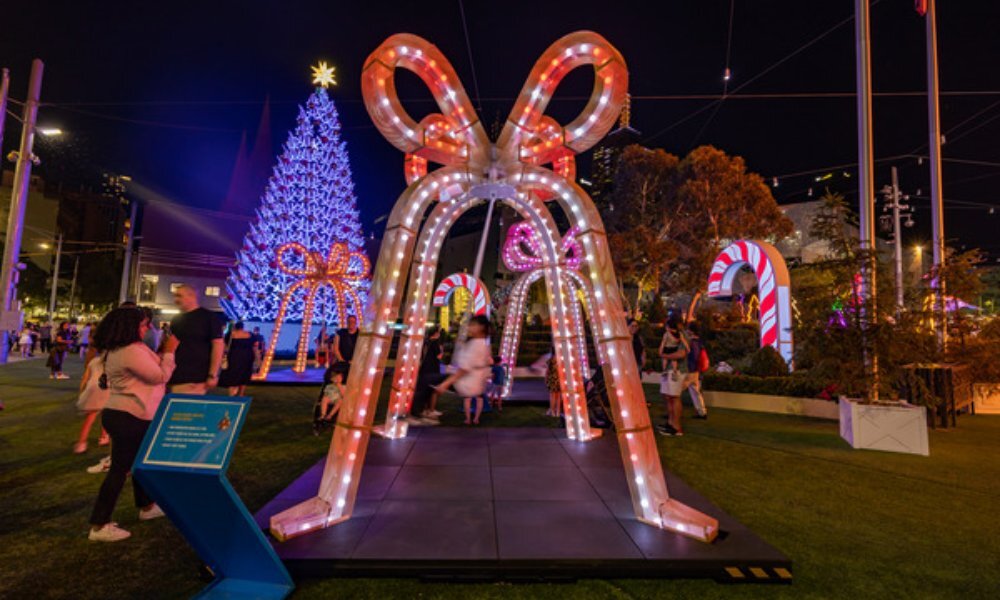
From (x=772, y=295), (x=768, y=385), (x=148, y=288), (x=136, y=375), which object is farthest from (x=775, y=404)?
(x=148, y=288)

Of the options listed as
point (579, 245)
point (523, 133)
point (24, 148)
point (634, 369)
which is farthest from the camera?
point (24, 148)

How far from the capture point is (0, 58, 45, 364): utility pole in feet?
39.4

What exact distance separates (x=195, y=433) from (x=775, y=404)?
1055 centimetres

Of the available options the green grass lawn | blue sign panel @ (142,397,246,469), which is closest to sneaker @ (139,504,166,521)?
the green grass lawn

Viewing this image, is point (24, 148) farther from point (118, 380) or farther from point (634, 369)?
point (634, 369)

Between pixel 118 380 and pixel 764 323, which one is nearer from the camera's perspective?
pixel 118 380

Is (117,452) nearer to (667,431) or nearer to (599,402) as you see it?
(599,402)

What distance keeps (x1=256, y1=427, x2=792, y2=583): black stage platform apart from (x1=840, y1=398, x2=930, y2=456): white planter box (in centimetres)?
383

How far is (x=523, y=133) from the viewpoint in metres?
4.72

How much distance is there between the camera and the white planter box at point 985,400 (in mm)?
10477

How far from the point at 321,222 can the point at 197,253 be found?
16.4 metres

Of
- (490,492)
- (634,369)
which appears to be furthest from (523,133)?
(490,492)

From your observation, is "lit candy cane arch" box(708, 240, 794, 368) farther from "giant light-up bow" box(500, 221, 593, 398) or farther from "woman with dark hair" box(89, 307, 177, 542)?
"woman with dark hair" box(89, 307, 177, 542)

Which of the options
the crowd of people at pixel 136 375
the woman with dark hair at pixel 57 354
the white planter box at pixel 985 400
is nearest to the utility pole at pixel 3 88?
the woman with dark hair at pixel 57 354
